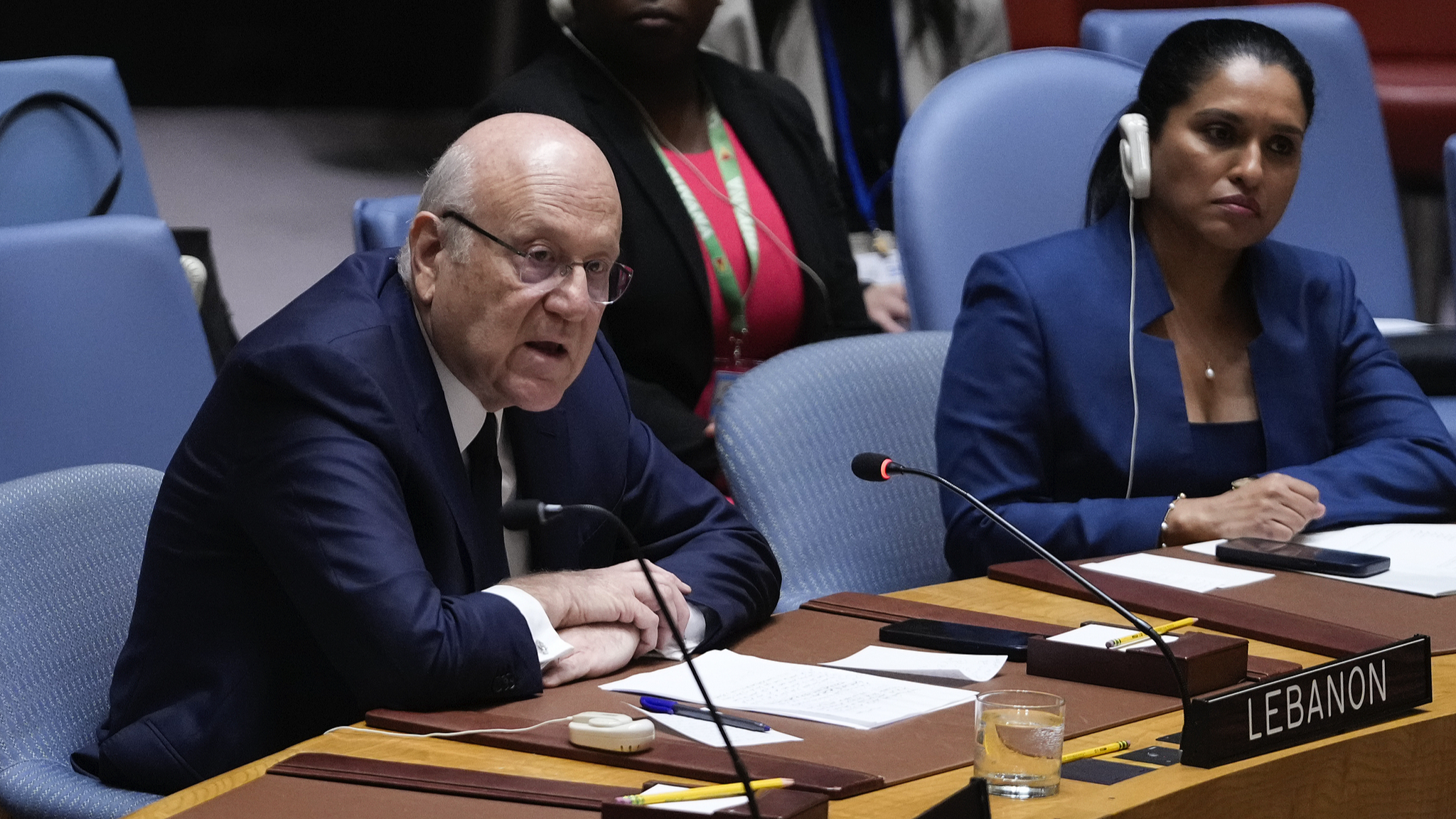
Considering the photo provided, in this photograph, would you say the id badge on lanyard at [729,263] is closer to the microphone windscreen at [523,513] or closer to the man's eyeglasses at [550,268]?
the man's eyeglasses at [550,268]

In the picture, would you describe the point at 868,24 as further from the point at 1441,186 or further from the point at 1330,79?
the point at 1441,186

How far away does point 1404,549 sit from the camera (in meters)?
2.17

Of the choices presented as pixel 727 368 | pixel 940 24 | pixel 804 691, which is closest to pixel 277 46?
pixel 727 368

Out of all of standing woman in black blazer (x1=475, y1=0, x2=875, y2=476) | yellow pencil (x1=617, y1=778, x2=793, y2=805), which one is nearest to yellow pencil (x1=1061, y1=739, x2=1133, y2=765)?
yellow pencil (x1=617, y1=778, x2=793, y2=805)

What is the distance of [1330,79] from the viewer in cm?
372

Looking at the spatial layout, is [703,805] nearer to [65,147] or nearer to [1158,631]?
[1158,631]

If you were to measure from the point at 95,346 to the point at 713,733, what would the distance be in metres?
1.62

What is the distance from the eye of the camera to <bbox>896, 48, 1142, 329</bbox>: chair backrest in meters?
3.11

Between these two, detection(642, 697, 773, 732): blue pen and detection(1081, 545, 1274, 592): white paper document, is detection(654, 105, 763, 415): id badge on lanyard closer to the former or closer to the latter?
detection(1081, 545, 1274, 592): white paper document

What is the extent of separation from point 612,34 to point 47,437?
1125mm

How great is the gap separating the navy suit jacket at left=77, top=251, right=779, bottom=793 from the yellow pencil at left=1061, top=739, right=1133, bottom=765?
0.48m

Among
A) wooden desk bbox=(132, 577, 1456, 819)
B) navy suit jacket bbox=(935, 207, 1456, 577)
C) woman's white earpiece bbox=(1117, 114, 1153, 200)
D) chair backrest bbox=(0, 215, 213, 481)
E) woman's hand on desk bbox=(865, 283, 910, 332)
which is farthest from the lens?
woman's hand on desk bbox=(865, 283, 910, 332)

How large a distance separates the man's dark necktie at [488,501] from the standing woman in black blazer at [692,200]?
904mm

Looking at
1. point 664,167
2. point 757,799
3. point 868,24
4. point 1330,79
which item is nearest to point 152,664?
point 757,799
